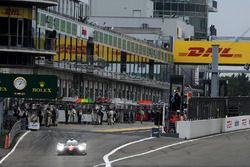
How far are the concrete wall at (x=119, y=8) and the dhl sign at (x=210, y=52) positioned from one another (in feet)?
73.6

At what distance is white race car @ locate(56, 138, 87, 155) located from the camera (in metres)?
32.6

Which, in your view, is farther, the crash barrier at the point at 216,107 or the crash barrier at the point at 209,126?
the crash barrier at the point at 216,107

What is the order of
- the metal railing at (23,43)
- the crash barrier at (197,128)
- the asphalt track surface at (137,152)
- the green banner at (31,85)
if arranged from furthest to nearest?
1. the metal railing at (23,43)
2. the green banner at (31,85)
3. the crash barrier at (197,128)
4. the asphalt track surface at (137,152)

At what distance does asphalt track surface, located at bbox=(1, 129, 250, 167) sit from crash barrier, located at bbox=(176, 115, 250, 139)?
95 centimetres

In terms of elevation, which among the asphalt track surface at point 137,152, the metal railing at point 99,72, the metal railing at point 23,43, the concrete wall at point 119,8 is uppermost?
the concrete wall at point 119,8

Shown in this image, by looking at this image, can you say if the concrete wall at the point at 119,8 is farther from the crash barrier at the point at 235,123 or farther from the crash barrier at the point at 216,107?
the crash barrier at the point at 235,123

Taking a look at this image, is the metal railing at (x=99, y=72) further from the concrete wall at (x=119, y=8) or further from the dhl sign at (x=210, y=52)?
the concrete wall at (x=119, y=8)

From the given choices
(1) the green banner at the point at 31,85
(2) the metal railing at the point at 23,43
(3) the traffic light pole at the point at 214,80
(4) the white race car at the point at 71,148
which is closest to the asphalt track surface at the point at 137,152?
(4) the white race car at the point at 71,148

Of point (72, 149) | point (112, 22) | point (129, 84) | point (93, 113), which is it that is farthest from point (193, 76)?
point (72, 149)

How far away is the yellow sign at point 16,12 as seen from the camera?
57156 millimetres

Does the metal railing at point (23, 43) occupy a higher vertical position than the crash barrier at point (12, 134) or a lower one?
higher

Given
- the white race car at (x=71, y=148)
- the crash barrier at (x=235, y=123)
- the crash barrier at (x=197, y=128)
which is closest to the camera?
the white race car at (x=71, y=148)

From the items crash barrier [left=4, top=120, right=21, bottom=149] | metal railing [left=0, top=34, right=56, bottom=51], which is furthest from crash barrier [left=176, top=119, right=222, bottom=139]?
metal railing [left=0, top=34, right=56, bottom=51]

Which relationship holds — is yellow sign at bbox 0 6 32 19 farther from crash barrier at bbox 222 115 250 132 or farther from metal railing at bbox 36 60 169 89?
crash barrier at bbox 222 115 250 132
